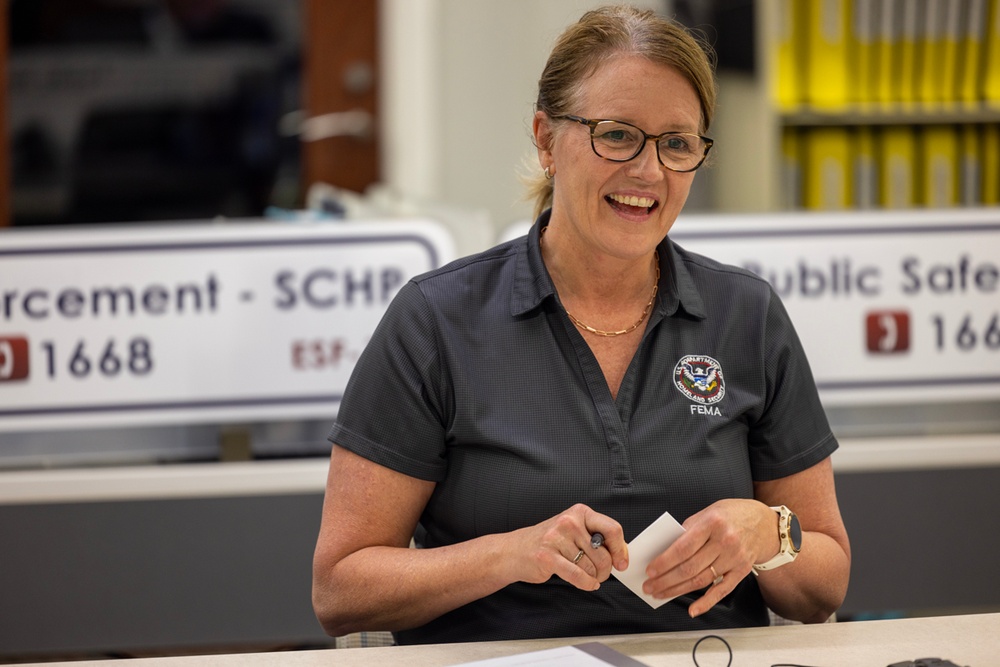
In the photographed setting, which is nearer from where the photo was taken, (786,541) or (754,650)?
(754,650)

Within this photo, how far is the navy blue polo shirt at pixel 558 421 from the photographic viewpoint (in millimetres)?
1407

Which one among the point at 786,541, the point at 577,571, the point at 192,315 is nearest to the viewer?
the point at 577,571

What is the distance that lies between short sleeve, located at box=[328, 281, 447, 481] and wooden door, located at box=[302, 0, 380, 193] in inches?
121

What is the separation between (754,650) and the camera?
4.07 ft

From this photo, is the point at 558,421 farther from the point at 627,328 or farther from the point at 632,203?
the point at 632,203

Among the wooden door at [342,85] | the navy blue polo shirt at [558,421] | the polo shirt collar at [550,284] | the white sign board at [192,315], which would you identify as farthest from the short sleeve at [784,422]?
the wooden door at [342,85]

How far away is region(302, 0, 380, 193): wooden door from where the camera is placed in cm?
441

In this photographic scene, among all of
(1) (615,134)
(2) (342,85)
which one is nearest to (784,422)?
(1) (615,134)

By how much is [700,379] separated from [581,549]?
35 centimetres

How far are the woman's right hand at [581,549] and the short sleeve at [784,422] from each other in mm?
361

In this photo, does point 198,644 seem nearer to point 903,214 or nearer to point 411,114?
point 903,214

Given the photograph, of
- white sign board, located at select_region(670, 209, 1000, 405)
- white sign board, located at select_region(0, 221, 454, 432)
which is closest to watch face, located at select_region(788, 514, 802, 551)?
white sign board, located at select_region(670, 209, 1000, 405)

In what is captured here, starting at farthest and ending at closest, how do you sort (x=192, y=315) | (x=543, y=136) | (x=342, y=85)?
(x=342, y=85)
(x=192, y=315)
(x=543, y=136)

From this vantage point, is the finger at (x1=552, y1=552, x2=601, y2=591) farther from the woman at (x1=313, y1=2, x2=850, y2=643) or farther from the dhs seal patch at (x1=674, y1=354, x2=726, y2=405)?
the dhs seal patch at (x1=674, y1=354, x2=726, y2=405)
